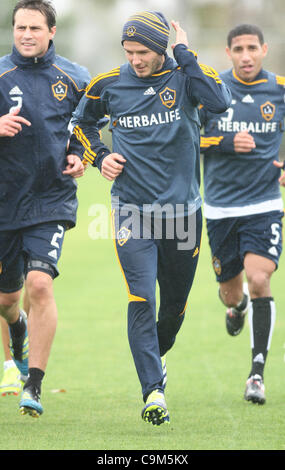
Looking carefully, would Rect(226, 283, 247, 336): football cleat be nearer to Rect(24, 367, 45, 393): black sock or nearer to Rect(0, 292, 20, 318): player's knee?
Rect(0, 292, 20, 318): player's knee

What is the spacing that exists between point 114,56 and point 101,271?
1719 centimetres

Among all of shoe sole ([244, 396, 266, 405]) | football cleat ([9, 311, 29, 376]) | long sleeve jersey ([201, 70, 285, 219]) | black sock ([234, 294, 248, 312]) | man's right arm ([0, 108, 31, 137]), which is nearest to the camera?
man's right arm ([0, 108, 31, 137])

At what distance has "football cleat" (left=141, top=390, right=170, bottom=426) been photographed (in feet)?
20.4

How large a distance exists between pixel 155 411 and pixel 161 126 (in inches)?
73.9

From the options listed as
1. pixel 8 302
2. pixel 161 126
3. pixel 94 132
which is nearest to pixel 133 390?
pixel 8 302

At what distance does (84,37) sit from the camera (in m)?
34.8

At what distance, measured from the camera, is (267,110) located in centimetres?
845

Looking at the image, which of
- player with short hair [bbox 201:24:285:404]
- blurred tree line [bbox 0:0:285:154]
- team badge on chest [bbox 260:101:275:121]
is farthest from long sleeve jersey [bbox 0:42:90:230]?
blurred tree line [bbox 0:0:285:154]

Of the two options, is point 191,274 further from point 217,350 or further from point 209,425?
point 217,350

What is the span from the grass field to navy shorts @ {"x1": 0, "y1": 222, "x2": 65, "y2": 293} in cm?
103

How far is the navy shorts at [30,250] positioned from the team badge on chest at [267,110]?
2.23 m

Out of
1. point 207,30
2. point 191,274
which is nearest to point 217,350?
point 191,274

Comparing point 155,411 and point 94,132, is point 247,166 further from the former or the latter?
point 155,411

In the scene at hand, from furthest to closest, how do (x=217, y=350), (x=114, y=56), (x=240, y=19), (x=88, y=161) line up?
(x=240, y=19)
(x=114, y=56)
(x=217, y=350)
(x=88, y=161)
